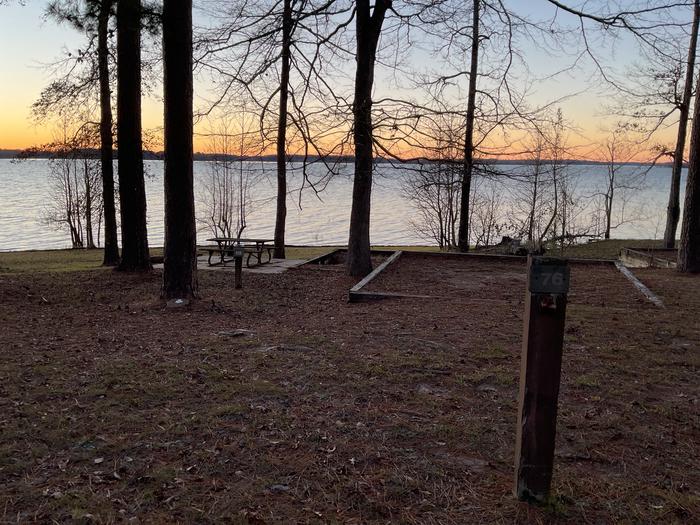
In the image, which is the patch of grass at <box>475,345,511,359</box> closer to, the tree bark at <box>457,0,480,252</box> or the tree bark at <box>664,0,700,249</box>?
the tree bark at <box>457,0,480,252</box>

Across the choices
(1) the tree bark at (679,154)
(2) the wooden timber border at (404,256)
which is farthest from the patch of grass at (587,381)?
(1) the tree bark at (679,154)

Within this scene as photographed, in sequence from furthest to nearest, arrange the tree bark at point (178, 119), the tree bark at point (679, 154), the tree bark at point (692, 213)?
the tree bark at point (679, 154) < the tree bark at point (692, 213) < the tree bark at point (178, 119)

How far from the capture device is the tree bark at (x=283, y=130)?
29.5 feet

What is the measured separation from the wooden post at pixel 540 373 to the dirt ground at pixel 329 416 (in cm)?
16

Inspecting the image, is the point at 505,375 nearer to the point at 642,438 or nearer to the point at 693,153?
the point at 642,438

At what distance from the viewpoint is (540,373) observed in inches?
100

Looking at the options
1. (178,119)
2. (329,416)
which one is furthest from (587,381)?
(178,119)

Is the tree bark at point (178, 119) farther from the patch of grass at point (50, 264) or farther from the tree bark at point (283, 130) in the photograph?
the patch of grass at point (50, 264)

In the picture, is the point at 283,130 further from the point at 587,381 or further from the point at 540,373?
the point at 540,373

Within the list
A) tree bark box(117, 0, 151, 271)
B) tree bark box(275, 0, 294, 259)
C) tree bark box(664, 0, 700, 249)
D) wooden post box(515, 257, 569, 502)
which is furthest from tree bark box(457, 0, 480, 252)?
tree bark box(664, 0, 700, 249)

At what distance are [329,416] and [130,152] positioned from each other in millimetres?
7922

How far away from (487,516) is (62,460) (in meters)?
2.18

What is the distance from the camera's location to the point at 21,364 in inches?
189

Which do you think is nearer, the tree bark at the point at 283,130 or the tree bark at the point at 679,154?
the tree bark at the point at 283,130
